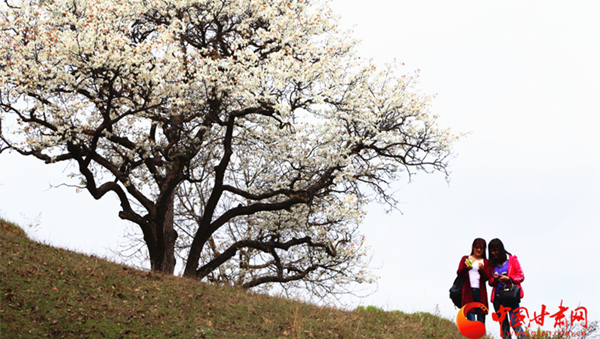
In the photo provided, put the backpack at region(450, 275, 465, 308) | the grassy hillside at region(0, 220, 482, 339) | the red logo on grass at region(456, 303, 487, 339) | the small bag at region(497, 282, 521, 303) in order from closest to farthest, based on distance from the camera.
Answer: the small bag at region(497, 282, 521, 303), the red logo on grass at region(456, 303, 487, 339), the backpack at region(450, 275, 465, 308), the grassy hillside at region(0, 220, 482, 339)

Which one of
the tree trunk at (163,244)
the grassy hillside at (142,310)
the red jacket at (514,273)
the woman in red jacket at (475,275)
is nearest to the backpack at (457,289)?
the woman in red jacket at (475,275)

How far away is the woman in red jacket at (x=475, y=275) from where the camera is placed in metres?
11.1

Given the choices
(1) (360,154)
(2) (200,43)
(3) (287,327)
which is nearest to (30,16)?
(2) (200,43)

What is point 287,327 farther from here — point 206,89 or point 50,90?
point 50,90

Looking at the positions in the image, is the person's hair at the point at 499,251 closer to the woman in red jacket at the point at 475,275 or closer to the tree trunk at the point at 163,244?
Answer: the woman in red jacket at the point at 475,275

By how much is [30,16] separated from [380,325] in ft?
49.2

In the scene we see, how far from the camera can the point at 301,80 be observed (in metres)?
17.3

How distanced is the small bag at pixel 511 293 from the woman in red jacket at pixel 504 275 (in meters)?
0.06

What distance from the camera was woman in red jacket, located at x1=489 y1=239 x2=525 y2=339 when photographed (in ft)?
35.5

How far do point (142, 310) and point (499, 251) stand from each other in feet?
26.7

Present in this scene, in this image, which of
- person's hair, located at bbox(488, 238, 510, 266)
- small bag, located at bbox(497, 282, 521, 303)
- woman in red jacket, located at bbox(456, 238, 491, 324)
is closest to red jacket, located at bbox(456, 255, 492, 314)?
woman in red jacket, located at bbox(456, 238, 491, 324)

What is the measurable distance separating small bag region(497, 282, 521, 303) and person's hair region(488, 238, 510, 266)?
19.8 inches

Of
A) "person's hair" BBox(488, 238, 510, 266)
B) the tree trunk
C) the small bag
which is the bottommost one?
the small bag

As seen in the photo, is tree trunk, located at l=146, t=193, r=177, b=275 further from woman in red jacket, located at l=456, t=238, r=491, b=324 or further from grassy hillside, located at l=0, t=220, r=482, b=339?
woman in red jacket, located at l=456, t=238, r=491, b=324
